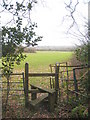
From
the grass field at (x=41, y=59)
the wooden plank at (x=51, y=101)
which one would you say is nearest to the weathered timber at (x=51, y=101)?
the wooden plank at (x=51, y=101)

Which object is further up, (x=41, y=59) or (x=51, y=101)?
(x=41, y=59)

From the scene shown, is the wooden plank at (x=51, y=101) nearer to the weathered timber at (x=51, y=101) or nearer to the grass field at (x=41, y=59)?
the weathered timber at (x=51, y=101)

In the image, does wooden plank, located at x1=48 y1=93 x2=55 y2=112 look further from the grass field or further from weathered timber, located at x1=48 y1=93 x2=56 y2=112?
the grass field

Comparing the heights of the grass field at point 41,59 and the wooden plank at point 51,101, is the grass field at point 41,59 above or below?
above

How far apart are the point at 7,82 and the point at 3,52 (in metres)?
0.50

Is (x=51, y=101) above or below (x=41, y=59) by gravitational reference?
below

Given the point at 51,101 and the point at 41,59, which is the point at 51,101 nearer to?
the point at 51,101

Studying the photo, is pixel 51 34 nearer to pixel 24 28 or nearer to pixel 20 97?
pixel 24 28

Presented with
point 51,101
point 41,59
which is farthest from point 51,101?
point 41,59

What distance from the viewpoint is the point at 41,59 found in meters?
2.12

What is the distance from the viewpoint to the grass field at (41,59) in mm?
1959

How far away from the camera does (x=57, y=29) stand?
1969mm

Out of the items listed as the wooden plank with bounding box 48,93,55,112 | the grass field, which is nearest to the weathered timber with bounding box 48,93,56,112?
the wooden plank with bounding box 48,93,55,112

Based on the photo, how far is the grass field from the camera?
1.96 metres
